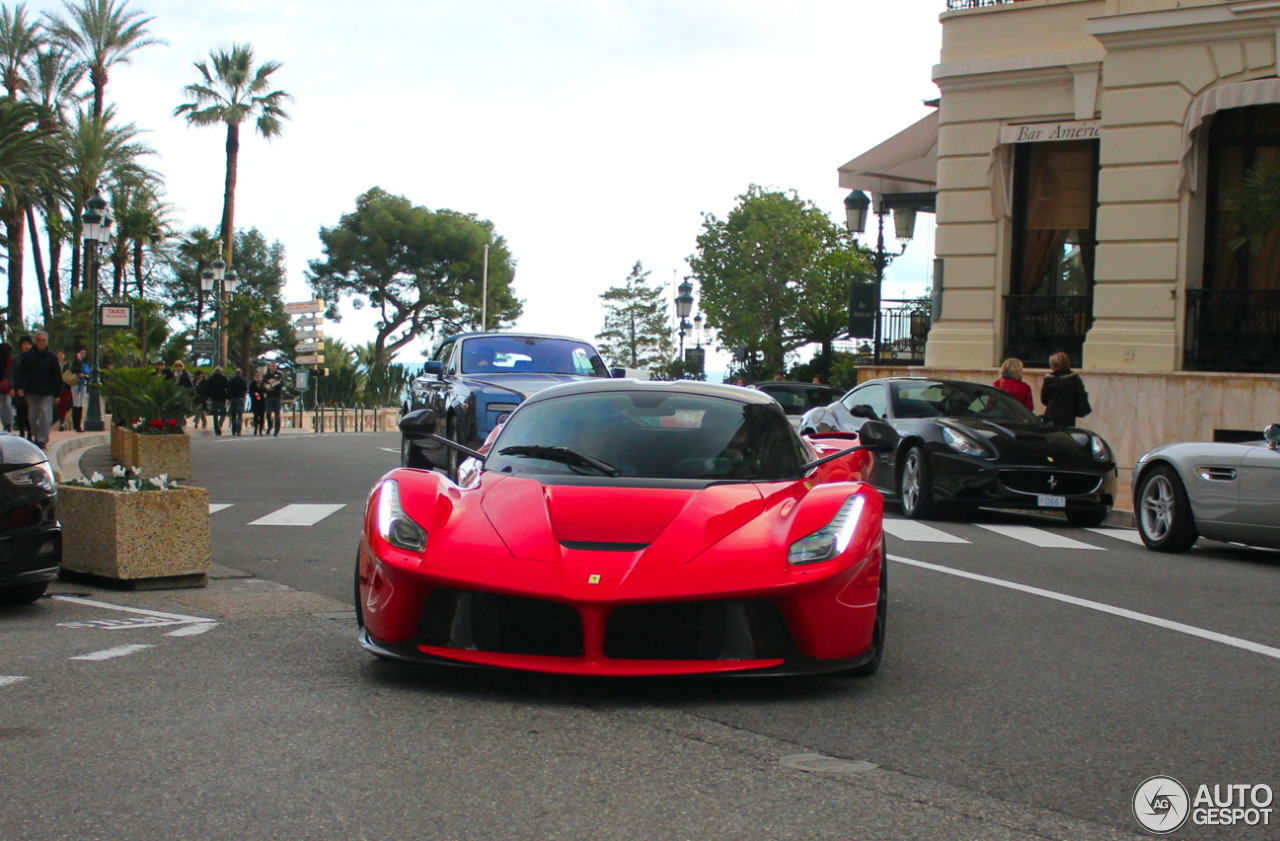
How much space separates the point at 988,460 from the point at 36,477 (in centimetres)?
862

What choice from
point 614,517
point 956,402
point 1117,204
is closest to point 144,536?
point 614,517

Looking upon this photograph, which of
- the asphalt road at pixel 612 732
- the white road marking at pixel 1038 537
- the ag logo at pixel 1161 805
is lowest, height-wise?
the white road marking at pixel 1038 537

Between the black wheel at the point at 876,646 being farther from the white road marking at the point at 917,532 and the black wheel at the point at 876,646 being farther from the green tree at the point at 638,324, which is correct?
the green tree at the point at 638,324

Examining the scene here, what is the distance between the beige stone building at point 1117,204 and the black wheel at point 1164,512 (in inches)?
324

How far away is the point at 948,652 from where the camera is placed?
6309 millimetres

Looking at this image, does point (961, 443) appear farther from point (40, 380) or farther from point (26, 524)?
point (40, 380)

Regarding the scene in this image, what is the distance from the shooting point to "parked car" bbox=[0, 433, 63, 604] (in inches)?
283

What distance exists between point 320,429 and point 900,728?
41585 mm

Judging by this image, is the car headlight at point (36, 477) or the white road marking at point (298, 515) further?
the white road marking at point (298, 515)

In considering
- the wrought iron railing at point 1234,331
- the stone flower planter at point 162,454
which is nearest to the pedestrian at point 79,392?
the stone flower planter at point 162,454

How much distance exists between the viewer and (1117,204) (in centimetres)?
2086

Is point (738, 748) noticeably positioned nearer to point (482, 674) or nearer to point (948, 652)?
point (482, 674)

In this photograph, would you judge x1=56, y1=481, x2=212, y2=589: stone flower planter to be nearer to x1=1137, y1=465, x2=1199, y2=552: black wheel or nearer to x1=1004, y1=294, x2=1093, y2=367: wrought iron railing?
x1=1137, y1=465, x2=1199, y2=552: black wheel

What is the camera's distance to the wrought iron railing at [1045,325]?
73.7ft
